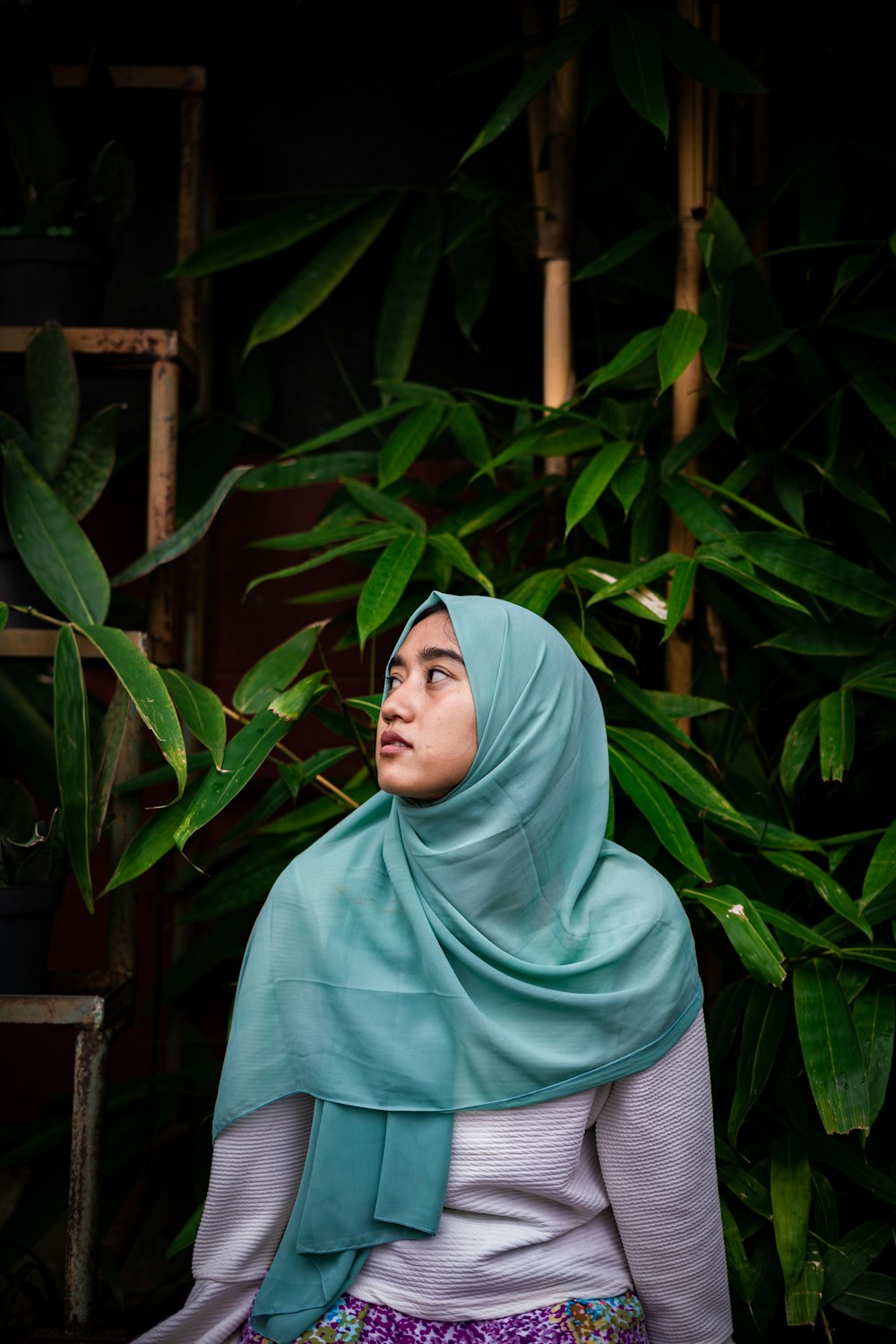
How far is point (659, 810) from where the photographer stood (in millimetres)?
1463

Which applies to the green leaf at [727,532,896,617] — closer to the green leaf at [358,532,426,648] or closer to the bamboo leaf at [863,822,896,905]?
the bamboo leaf at [863,822,896,905]

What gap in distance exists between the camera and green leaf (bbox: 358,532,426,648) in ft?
5.07

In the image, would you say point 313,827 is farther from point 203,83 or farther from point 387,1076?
point 203,83

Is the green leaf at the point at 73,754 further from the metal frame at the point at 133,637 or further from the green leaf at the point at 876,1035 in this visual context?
the green leaf at the point at 876,1035

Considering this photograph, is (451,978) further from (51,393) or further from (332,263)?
(332,263)

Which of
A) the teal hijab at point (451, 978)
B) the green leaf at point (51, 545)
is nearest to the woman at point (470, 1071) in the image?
the teal hijab at point (451, 978)

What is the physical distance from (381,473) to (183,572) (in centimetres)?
55

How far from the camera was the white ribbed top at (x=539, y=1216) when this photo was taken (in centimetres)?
110

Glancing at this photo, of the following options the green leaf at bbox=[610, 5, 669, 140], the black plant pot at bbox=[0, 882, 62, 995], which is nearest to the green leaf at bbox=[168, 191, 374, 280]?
the green leaf at bbox=[610, 5, 669, 140]

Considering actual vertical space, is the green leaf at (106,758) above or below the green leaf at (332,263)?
below

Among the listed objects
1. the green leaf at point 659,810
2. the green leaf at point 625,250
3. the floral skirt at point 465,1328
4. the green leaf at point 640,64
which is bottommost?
the floral skirt at point 465,1328

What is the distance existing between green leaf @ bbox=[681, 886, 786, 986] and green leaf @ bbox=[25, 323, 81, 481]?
1.07 metres

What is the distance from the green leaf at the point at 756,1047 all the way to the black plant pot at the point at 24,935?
2.96 ft

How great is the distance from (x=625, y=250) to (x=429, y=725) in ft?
3.23
